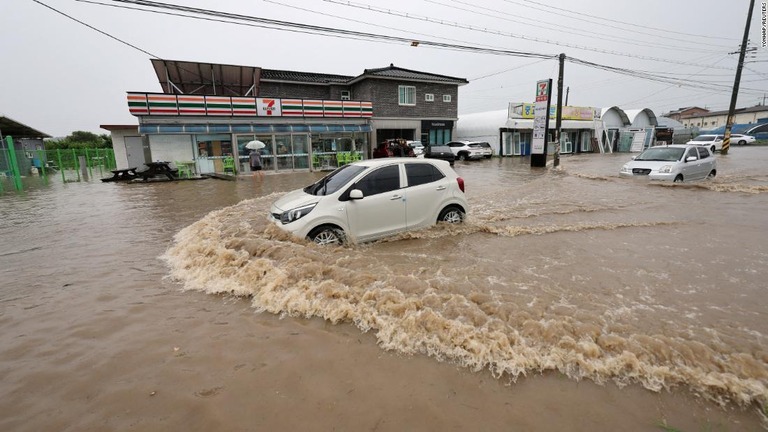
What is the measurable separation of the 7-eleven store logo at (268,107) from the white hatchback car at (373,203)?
15925 millimetres

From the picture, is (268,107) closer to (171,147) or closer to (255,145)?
(255,145)

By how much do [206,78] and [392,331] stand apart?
877 inches

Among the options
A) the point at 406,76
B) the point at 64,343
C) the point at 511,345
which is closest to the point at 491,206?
the point at 511,345

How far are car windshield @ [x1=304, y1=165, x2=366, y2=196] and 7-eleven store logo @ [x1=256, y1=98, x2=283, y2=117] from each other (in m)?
15.9

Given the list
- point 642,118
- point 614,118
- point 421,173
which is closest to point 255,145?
point 421,173

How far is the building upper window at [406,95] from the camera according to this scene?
27.9 m

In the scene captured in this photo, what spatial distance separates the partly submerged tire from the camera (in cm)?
695

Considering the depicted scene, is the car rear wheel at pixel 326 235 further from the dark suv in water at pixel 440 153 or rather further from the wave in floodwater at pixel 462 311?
the dark suv in water at pixel 440 153

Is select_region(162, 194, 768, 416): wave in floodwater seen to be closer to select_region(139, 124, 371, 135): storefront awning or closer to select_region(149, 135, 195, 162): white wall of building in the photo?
select_region(139, 124, 371, 135): storefront awning

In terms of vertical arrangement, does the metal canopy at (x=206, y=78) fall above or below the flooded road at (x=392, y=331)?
above

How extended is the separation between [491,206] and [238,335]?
796 cm

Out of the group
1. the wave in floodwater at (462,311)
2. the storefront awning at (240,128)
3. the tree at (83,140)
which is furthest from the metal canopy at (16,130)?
the wave in floodwater at (462,311)

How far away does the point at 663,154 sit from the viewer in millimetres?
13078

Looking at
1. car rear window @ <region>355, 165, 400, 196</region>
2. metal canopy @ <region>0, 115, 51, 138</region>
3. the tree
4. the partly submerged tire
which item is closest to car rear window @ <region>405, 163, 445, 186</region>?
car rear window @ <region>355, 165, 400, 196</region>
